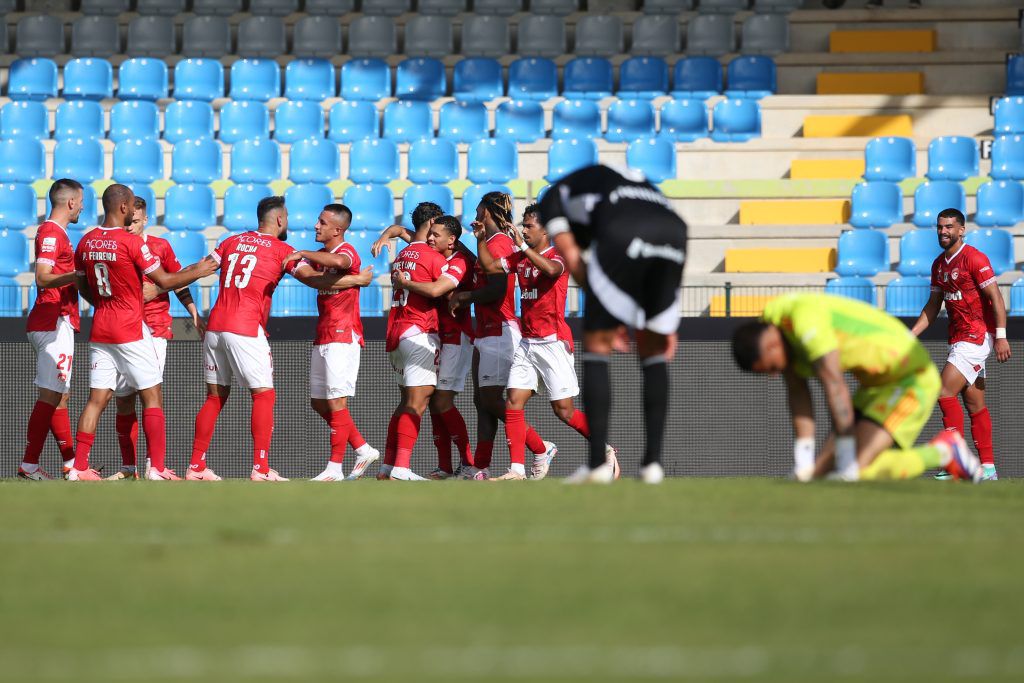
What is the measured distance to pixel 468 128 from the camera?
59.9 ft

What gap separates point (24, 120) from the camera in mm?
18328

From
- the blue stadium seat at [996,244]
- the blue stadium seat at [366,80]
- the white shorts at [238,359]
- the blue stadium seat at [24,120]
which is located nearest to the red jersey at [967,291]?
the blue stadium seat at [996,244]

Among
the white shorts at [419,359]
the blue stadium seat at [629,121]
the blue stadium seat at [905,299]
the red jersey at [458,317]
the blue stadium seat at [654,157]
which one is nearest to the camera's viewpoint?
the white shorts at [419,359]

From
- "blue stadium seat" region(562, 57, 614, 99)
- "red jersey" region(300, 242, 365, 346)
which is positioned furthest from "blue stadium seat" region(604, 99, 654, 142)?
"red jersey" region(300, 242, 365, 346)

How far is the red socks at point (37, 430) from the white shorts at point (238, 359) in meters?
1.47

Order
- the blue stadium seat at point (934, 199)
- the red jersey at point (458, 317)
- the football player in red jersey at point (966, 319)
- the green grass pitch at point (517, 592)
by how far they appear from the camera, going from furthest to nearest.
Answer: the blue stadium seat at point (934, 199), the football player in red jersey at point (966, 319), the red jersey at point (458, 317), the green grass pitch at point (517, 592)

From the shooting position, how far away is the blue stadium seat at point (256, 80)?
19.0 m

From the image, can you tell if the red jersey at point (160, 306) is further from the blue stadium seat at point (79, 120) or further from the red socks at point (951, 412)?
the blue stadium seat at point (79, 120)

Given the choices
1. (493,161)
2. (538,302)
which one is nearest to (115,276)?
(538,302)

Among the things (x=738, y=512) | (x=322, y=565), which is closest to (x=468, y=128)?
(x=738, y=512)

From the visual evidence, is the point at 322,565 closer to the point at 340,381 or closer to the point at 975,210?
the point at 340,381

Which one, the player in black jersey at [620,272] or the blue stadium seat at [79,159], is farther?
the blue stadium seat at [79,159]

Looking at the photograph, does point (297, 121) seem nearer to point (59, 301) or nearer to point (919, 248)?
point (59, 301)

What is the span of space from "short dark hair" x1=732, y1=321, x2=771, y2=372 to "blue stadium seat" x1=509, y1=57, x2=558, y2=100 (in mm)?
12420
